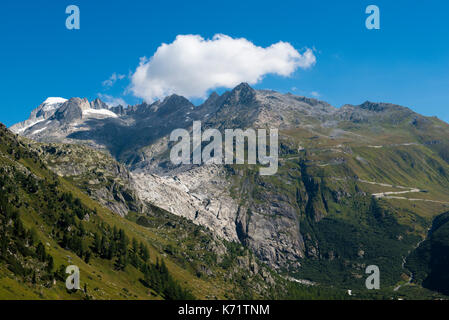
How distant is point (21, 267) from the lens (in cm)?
13875
